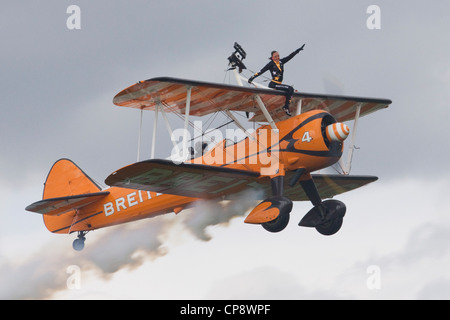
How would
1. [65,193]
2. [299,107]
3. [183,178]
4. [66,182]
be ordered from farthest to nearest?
1. [66,182]
2. [65,193]
3. [299,107]
4. [183,178]

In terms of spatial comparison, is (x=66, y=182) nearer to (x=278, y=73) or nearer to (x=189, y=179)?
(x=189, y=179)

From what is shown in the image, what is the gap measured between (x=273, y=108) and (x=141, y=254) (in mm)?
5743

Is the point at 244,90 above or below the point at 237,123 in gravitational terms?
above

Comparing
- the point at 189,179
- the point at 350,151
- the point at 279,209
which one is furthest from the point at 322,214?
the point at 189,179

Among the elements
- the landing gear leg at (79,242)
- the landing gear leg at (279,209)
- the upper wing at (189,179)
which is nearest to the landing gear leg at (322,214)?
the upper wing at (189,179)

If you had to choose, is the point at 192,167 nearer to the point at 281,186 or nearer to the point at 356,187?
the point at 281,186

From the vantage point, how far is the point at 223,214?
21.6 m

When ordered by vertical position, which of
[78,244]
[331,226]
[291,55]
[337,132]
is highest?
[291,55]

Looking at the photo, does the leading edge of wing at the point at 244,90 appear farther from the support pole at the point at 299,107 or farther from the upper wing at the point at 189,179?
the upper wing at the point at 189,179

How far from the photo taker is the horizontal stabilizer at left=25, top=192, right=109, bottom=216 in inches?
851

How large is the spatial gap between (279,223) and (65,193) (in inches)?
344

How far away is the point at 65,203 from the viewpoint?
22.4m

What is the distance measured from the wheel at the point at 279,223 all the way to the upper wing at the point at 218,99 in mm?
3127

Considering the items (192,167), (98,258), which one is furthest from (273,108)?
(98,258)
